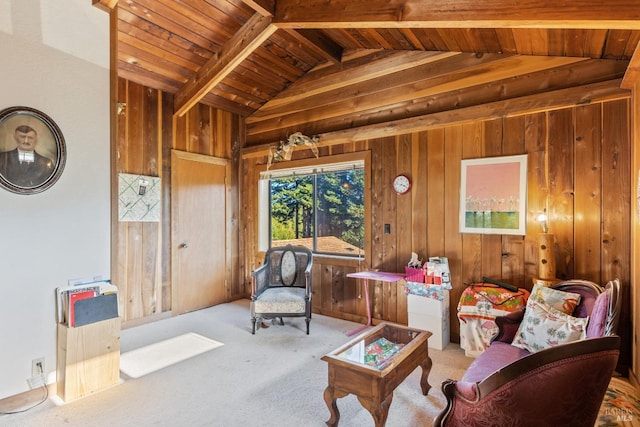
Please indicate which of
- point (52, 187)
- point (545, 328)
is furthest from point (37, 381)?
point (545, 328)

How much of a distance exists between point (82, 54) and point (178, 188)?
2098mm

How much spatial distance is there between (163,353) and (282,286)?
58.9 inches

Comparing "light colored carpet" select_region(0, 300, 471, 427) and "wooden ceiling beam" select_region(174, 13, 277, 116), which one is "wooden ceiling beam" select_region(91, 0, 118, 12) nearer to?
"wooden ceiling beam" select_region(174, 13, 277, 116)

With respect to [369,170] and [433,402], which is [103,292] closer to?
[433,402]

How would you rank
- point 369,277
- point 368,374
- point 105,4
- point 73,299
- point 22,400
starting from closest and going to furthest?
point 368,374 → point 22,400 → point 73,299 → point 105,4 → point 369,277

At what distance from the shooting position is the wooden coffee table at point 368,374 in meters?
Result: 1.84

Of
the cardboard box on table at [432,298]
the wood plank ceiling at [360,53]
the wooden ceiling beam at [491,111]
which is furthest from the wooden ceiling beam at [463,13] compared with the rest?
the cardboard box on table at [432,298]

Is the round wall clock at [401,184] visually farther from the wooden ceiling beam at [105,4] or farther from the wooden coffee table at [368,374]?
the wooden ceiling beam at [105,4]

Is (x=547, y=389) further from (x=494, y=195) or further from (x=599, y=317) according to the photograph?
(x=494, y=195)

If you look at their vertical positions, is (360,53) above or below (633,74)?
above

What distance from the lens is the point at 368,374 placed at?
6.09ft

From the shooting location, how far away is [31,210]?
236 centimetres

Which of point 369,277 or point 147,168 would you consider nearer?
point 369,277

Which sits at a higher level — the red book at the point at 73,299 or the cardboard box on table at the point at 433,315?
the red book at the point at 73,299
